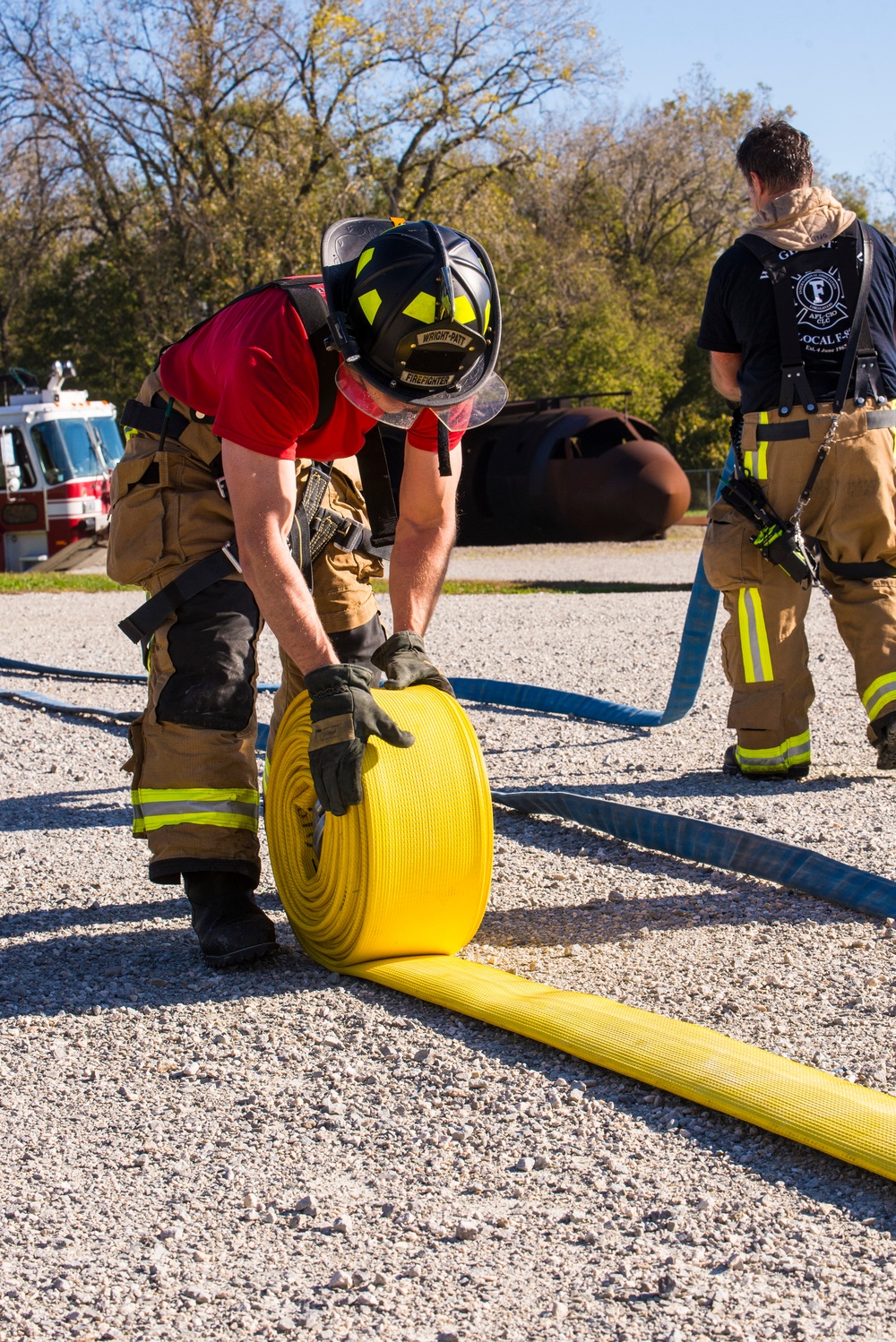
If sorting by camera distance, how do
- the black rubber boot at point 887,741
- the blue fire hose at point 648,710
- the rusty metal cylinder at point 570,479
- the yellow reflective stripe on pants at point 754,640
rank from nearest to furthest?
the black rubber boot at point 887,741
the yellow reflective stripe on pants at point 754,640
the blue fire hose at point 648,710
the rusty metal cylinder at point 570,479

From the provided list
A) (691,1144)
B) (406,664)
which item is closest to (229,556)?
(406,664)

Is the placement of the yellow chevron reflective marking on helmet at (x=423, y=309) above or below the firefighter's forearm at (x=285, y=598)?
above

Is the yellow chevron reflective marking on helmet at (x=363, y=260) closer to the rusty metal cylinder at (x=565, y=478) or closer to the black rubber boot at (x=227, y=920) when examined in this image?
the black rubber boot at (x=227, y=920)

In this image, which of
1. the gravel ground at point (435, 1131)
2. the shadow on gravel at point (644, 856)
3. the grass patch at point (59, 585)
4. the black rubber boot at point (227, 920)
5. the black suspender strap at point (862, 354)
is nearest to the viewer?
the gravel ground at point (435, 1131)

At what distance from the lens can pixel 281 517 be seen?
295 cm

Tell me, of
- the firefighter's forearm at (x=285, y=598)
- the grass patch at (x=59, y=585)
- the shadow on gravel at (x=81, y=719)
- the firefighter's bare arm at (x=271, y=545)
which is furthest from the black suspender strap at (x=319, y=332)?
the grass patch at (x=59, y=585)

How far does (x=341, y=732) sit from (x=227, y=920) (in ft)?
2.11

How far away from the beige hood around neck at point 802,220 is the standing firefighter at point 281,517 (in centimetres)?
196

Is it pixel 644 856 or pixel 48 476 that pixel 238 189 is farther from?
pixel 644 856

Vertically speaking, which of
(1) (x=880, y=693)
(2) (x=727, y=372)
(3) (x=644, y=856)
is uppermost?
(2) (x=727, y=372)

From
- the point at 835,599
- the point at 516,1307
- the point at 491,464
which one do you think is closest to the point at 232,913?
the point at 516,1307

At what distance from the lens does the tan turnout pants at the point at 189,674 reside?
126 inches

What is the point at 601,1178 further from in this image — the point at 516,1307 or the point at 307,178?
the point at 307,178

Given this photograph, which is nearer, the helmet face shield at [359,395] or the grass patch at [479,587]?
the helmet face shield at [359,395]
